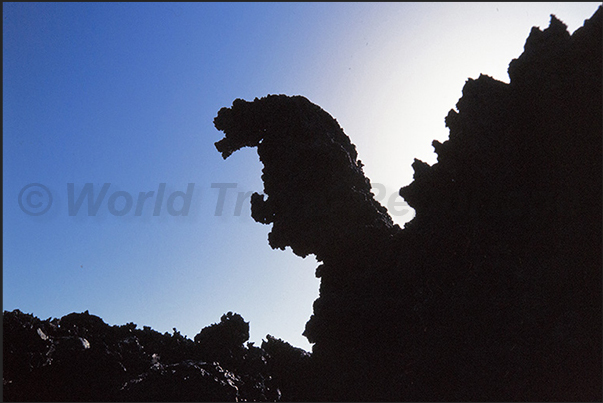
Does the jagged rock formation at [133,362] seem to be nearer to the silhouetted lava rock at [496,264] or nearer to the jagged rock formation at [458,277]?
the jagged rock formation at [458,277]

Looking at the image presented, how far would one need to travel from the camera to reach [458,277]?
1523 cm

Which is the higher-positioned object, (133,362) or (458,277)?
(458,277)

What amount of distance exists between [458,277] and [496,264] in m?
1.65

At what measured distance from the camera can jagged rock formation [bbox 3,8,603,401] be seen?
44.4ft

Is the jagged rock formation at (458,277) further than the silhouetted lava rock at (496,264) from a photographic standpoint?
Yes

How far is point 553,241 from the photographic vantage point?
13.9 meters

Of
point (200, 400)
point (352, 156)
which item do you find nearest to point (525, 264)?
point (352, 156)

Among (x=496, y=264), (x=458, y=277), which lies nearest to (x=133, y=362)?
(x=458, y=277)

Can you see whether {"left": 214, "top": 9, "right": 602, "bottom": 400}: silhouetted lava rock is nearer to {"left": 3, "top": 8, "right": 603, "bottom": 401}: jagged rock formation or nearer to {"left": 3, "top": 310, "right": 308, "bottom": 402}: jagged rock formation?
{"left": 3, "top": 8, "right": 603, "bottom": 401}: jagged rock formation

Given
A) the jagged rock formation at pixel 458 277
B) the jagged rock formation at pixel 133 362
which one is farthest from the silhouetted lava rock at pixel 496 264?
the jagged rock formation at pixel 133 362

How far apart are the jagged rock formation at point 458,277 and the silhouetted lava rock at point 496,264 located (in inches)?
2.0

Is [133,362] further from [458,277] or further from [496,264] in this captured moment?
[496,264]

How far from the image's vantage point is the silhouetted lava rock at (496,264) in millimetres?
13414

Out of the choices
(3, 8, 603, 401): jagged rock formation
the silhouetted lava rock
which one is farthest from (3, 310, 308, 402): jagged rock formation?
the silhouetted lava rock
